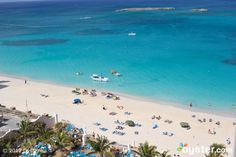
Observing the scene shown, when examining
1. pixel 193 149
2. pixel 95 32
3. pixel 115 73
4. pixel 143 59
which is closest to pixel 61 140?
pixel 193 149

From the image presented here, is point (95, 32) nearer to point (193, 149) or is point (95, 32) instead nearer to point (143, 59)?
point (143, 59)

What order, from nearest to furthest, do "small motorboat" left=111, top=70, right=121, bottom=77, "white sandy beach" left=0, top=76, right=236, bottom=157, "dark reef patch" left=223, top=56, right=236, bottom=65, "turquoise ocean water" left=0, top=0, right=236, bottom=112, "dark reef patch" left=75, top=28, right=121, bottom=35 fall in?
"white sandy beach" left=0, top=76, right=236, bottom=157 → "turquoise ocean water" left=0, top=0, right=236, bottom=112 → "small motorboat" left=111, top=70, right=121, bottom=77 → "dark reef patch" left=223, top=56, right=236, bottom=65 → "dark reef patch" left=75, top=28, right=121, bottom=35

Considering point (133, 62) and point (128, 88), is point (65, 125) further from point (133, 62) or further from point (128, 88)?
point (133, 62)

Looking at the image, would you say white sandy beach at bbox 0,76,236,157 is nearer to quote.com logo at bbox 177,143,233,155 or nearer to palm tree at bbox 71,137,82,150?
quote.com logo at bbox 177,143,233,155

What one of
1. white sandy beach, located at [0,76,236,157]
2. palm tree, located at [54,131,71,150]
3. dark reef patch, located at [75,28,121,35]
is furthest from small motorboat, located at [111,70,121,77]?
dark reef patch, located at [75,28,121,35]

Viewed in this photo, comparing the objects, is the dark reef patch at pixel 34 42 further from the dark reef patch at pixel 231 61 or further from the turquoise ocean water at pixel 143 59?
the dark reef patch at pixel 231 61

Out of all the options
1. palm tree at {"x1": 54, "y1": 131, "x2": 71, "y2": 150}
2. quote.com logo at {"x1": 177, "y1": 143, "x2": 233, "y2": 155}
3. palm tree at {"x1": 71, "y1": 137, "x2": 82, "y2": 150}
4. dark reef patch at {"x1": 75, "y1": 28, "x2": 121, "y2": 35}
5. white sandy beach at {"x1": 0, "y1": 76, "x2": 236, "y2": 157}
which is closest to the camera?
palm tree at {"x1": 54, "y1": 131, "x2": 71, "y2": 150}

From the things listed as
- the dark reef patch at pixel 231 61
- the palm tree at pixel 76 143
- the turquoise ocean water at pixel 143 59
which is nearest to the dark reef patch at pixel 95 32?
the turquoise ocean water at pixel 143 59

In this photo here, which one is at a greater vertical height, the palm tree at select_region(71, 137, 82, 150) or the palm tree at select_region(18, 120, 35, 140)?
the palm tree at select_region(18, 120, 35, 140)
